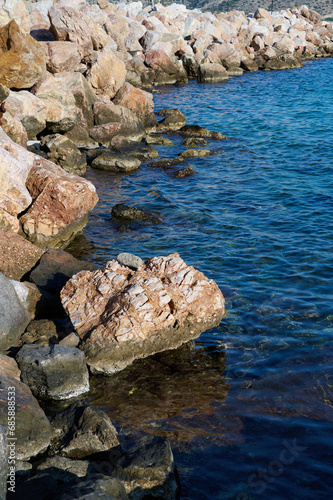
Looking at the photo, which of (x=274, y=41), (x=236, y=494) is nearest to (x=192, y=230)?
(x=236, y=494)

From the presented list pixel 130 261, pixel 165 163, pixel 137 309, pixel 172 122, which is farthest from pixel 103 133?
pixel 137 309

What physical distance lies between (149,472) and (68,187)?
32.4ft

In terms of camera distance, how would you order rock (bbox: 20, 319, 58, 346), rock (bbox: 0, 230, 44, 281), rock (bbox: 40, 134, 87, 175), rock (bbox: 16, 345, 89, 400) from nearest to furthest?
Answer: rock (bbox: 16, 345, 89, 400), rock (bbox: 20, 319, 58, 346), rock (bbox: 0, 230, 44, 281), rock (bbox: 40, 134, 87, 175)

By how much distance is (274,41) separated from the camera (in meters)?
62.3

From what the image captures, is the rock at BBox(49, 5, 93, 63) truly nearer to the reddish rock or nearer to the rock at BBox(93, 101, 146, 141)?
the reddish rock

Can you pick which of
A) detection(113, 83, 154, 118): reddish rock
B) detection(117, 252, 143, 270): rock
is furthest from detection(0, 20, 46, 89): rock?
detection(117, 252, 143, 270): rock

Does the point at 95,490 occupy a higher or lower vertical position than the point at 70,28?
lower

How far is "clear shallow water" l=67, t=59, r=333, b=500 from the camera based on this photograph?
7464 mm

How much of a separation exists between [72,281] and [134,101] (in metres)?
21.7

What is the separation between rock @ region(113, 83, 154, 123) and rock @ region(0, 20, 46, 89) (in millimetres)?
7627

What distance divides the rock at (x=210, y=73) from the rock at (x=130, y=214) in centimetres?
3618

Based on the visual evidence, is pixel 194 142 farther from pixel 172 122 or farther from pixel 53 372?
pixel 53 372

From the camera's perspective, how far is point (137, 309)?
949cm

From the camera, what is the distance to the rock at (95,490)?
536 cm
